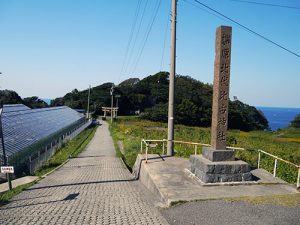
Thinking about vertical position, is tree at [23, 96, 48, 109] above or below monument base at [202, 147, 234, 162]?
above

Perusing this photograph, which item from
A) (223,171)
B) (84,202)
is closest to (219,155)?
(223,171)

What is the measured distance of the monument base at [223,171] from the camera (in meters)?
9.55

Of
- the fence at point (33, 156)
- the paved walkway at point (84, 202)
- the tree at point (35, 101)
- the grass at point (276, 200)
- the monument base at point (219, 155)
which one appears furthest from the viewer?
the tree at point (35, 101)

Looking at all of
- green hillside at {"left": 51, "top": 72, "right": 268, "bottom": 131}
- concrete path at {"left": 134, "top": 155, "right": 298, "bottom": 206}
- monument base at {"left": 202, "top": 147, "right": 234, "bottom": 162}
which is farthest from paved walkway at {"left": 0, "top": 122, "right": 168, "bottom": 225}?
green hillside at {"left": 51, "top": 72, "right": 268, "bottom": 131}

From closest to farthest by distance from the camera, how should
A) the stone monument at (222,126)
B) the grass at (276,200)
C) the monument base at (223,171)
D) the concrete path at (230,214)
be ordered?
1. the concrete path at (230,214)
2. the grass at (276,200)
3. the monument base at (223,171)
4. the stone monument at (222,126)

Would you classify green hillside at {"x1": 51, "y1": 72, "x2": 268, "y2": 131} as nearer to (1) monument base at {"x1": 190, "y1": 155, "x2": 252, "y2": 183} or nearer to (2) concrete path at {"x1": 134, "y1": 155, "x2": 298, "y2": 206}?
(2) concrete path at {"x1": 134, "y1": 155, "x2": 298, "y2": 206}


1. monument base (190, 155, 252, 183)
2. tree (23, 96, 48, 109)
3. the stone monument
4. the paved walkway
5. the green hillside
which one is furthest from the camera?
tree (23, 96, 48, 109)

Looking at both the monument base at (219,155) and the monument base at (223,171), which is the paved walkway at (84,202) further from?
the monument base at (219,155)

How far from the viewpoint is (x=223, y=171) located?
965cm

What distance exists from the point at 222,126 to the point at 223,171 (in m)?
1.46

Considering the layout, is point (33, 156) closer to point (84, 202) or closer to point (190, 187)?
point (84, 202)

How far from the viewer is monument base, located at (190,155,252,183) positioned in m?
9.55

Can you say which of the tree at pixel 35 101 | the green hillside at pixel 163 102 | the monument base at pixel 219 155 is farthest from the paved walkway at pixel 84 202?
the tree at pixel 35 101

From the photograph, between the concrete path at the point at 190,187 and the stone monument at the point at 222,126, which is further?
the stone monument at the point at 222,126
